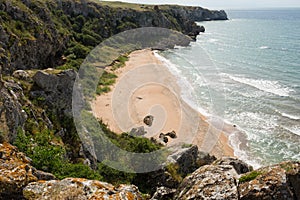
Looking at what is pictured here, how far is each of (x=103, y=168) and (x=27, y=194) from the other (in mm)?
12506

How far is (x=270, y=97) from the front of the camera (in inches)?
2012

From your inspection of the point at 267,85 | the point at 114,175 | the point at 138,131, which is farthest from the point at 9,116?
the point at 267,85

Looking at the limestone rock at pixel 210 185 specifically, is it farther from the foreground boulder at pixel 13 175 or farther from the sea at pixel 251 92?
the sea at pixel 251 92

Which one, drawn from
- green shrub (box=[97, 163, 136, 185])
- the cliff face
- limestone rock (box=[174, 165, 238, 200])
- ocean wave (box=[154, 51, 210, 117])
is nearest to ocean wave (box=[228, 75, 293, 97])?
ocean wave (box=[154, 51, 210, 117])

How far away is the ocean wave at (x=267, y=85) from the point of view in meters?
53.3

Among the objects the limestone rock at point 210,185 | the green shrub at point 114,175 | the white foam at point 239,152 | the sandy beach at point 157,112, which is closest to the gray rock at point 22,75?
the green shrub at point 114,175

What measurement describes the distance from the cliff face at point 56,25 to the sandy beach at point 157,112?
10865 millimetres

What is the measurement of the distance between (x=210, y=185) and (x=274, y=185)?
5.84 feet

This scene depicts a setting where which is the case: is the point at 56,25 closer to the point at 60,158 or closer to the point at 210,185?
the point at 60,158

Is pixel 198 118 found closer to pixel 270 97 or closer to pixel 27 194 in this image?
pixel 270 97

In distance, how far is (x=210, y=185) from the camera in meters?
9.07

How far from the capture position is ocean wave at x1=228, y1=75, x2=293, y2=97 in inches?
2100

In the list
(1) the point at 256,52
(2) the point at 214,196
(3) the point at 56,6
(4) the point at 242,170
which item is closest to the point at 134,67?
(3) the point at 56,6

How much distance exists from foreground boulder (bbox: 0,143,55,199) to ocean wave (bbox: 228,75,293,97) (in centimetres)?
4980
